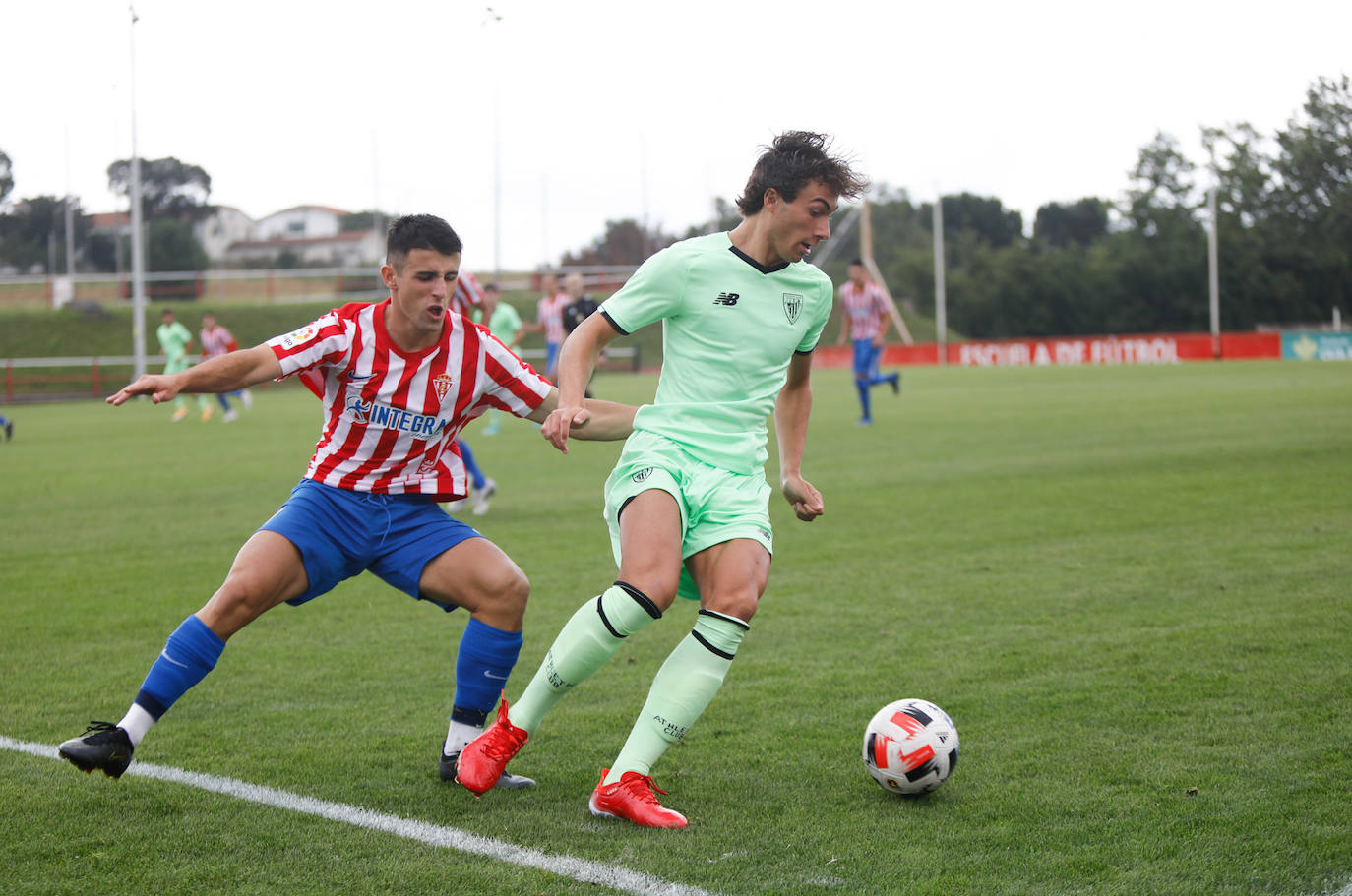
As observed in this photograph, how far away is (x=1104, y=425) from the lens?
1712cm

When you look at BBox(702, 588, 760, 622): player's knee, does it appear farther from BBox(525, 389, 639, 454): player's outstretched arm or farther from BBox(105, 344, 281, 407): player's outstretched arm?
BBox(105, 344, 281, 407): player's outstretched arm

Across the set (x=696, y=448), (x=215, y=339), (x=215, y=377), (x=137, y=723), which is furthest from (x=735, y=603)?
(x=215, y=339)

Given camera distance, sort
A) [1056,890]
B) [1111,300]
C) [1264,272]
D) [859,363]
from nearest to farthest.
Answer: [1056,890] → [859,363] → [1264,272] → [1111,300]

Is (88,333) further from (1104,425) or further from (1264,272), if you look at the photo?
(1264,272)

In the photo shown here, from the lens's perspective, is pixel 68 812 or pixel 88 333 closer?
pixel 68 812

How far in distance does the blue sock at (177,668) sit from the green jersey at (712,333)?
1535 mm

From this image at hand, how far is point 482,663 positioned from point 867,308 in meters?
16.3

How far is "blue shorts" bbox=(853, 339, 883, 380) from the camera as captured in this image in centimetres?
1953

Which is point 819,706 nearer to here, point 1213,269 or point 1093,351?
point 1093,351

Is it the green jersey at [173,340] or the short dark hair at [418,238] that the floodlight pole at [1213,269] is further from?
the short dark hair at [418,238]

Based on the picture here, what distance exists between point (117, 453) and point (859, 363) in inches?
Result: 429

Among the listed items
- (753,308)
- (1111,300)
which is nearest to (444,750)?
(753,308)

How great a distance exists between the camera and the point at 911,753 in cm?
375

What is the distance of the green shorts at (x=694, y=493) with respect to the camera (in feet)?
12.6
